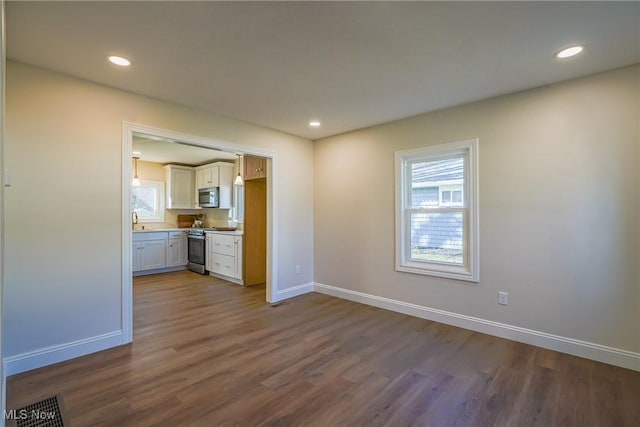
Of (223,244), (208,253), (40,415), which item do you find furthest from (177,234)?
(40,415)

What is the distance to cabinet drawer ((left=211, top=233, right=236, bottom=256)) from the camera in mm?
5676

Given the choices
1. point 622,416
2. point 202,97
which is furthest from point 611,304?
point 202,97

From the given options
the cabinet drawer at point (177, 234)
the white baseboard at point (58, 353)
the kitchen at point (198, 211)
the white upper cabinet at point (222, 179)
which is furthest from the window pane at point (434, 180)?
the cabinet drawer at point (177, 234)

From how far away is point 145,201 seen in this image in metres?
7.26

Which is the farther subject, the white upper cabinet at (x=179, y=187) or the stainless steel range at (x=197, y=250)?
the white upper cabinet at (x=179, y=187)

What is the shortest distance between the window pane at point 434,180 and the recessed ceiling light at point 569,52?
136 cm

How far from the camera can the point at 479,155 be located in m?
3.41

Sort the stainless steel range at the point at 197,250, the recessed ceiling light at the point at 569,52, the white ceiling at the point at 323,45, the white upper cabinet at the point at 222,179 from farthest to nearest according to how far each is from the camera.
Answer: the white upper cabinet at the point at 222,179 → the stainless steel range at the point at 197,250 → the recessed ceiling light at the point at 569,52 → the white ceiling at the point at 323,45

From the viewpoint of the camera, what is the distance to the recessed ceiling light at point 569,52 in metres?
2.34

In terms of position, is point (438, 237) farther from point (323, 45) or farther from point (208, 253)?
point (208, 253)

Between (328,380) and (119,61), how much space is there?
3.04 m

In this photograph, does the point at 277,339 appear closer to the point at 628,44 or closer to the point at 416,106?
the point at 416,106

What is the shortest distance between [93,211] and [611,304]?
469 cm

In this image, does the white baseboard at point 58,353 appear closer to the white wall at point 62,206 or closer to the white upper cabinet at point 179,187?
the white wall at point 62,206
